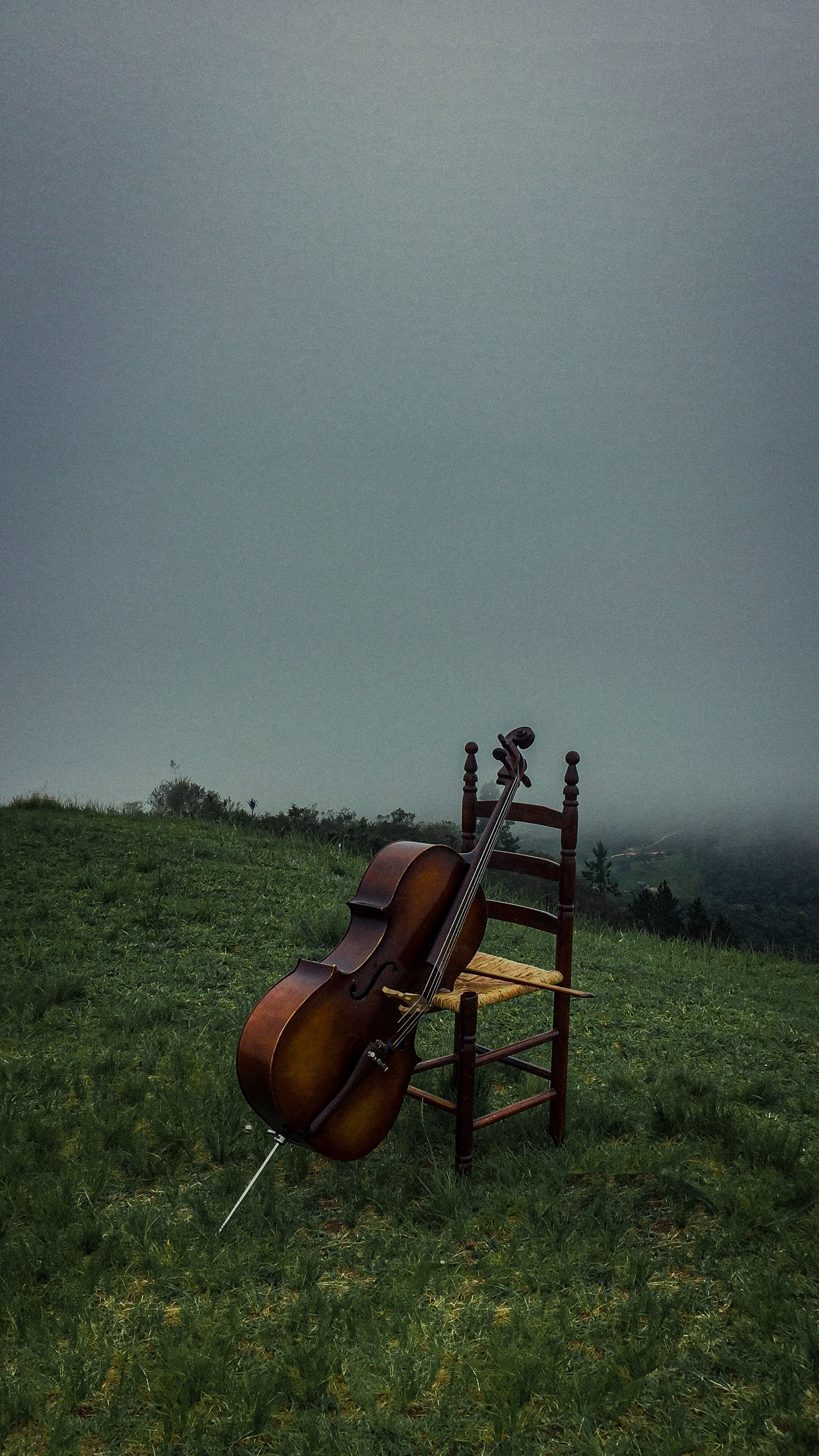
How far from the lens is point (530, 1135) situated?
12.2ft

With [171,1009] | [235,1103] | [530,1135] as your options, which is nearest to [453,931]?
[530,1135]

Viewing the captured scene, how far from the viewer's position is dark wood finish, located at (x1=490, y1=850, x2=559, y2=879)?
371cm

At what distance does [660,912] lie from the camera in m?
9.05

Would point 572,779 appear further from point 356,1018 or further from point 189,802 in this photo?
point 189,802

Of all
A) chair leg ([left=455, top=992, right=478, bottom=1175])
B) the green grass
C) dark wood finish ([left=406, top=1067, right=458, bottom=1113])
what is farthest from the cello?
the green grass

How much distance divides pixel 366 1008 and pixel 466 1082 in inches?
18.4

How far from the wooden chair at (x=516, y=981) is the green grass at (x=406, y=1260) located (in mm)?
161

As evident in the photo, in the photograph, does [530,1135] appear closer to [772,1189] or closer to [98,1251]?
[772,1189]

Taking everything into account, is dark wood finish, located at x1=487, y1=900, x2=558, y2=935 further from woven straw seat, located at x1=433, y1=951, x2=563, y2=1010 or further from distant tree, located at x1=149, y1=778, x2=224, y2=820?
distant tree, located at x1=149, y1=778, x2=224, y2=820

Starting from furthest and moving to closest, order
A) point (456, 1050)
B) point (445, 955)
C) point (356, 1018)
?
point (456, 1050), point (445, 955), point (356, 1018)

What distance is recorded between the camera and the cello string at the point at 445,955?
10.5 ft

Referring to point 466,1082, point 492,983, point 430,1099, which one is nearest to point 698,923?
point 492,983

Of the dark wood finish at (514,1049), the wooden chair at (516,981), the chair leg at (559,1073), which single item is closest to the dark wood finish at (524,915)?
the wooden chair at (516,981)

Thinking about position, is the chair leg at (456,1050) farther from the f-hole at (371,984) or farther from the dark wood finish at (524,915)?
the dark wood finish at (524,915)
